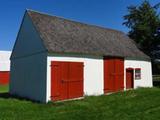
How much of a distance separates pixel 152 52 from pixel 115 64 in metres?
13.2

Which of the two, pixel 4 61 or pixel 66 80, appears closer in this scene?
pixel 66 80

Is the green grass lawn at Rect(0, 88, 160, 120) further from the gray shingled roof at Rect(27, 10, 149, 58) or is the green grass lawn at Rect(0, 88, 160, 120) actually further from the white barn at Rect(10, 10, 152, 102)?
the gray shingled roof at Rect(27, 10, 149, 58)

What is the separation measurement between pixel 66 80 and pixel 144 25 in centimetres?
1896

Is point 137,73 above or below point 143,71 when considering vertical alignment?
below

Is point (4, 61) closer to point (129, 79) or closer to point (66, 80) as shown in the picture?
point (129, 79)

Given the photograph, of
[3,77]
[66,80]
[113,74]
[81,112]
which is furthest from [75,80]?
[3,77]

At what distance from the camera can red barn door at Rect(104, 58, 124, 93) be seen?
20538mm

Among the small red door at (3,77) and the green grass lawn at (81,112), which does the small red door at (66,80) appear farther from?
the small red door at (3,77)

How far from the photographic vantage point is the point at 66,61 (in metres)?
17.3

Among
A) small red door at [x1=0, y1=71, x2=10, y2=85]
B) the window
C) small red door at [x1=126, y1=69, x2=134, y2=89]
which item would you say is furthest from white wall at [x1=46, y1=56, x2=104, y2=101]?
small red door at [x1=0, y1=71, x2=10, y2=85]

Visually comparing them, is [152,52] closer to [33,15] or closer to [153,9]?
[153,9]

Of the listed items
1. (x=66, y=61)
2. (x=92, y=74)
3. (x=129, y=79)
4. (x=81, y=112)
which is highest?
(x=66, y=61)

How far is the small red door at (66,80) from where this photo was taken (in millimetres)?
16422

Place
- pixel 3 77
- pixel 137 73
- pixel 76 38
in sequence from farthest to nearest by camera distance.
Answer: pixel 3 77 → pixel 137 73 → pixel 76 38
